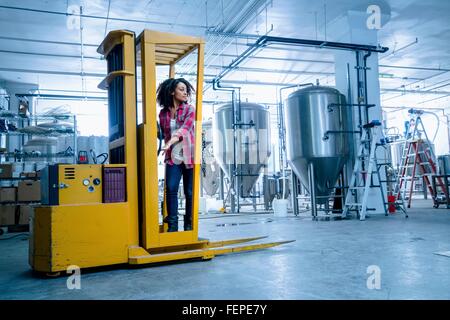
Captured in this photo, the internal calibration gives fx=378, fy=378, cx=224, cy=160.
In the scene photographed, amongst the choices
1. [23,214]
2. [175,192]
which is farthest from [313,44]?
[23,214]

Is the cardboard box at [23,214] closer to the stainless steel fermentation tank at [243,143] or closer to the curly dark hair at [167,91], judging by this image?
the curly dark hair at [167,91]

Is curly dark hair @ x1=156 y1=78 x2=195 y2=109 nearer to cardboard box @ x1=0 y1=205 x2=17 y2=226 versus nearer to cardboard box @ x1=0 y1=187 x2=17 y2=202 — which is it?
cardboard box @ x1=0 y1=205 x2=17 y2=226

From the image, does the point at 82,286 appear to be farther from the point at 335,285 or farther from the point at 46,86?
the point at 46,86

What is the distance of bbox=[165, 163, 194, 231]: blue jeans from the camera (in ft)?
11.2

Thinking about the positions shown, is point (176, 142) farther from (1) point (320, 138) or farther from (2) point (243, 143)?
(2) point (243, 143)

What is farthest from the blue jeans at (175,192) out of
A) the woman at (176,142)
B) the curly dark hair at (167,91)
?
the curly dark hair at (167,91)

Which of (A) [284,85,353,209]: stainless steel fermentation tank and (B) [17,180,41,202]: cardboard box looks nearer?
(B) [17,180,41,202]: cardboard box

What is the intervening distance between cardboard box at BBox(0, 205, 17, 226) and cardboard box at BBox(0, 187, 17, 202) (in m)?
0.24

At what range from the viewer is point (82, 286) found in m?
2.47

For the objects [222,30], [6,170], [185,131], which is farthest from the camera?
[222,30]

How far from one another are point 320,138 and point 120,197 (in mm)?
5134

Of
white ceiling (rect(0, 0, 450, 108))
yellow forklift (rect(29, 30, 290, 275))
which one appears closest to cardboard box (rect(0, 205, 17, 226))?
yellow forklift (rect(29, 30, 290, 275))

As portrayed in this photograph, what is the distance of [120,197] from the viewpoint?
120 inches
